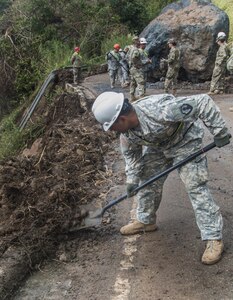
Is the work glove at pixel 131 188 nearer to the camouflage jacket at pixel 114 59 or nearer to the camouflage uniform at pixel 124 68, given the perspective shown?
the camouflage jacket at pixel 114 59

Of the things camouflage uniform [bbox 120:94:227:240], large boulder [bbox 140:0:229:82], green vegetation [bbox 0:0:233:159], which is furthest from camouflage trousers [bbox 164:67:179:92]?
camouflage uniform [bbox 120:94:227:240]

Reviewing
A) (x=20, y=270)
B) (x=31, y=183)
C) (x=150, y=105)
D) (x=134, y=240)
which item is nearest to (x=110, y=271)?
(x=134, y=240)

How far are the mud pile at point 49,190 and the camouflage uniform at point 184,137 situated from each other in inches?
49.6

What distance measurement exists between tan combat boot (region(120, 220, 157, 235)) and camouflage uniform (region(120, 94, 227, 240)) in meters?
0.79

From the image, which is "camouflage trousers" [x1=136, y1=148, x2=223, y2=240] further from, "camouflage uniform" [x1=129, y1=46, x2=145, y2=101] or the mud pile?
"camouflage uniform" [x1=129, y1=46, x2=145, y2=101]

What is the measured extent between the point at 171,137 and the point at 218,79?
9573 mm

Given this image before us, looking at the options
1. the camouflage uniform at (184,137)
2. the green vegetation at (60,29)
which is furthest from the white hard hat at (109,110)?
the green vegetation at (60,29)

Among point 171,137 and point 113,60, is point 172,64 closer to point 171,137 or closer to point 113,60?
point 113,60

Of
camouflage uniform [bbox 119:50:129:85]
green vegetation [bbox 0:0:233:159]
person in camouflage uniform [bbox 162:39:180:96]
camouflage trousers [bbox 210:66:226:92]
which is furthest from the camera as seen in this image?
green vegetation [bbox 0:0:233:159]

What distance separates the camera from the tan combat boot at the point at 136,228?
4855mm

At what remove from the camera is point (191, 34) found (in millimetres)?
14883

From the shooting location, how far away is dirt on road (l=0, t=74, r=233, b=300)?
3969mm

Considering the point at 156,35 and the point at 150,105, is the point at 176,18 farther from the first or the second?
the point at 150,105

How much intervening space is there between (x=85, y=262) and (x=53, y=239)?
1.80ft
